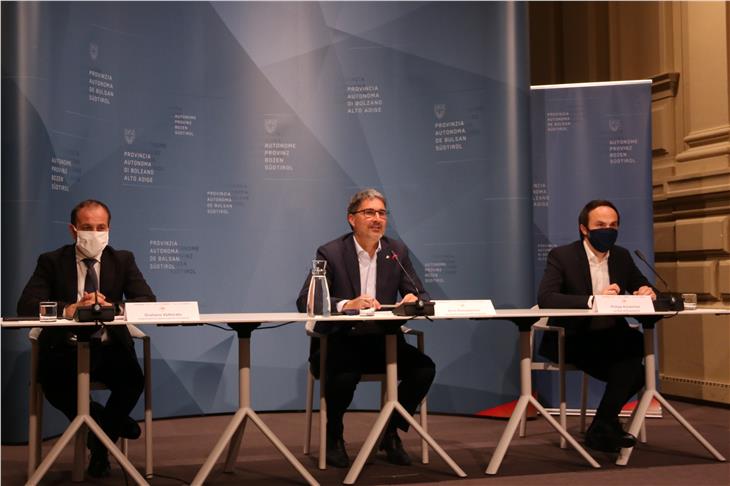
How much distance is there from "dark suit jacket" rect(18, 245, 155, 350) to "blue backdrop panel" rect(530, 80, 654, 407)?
2.68m

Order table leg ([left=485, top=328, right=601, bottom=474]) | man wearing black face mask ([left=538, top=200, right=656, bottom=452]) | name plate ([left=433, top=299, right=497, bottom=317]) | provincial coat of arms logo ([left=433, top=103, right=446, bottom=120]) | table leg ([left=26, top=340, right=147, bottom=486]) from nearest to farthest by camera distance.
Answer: table leg ([left=26, top=340, right=147, bottom=486]), name plate ([left=433, top=299, right=497, bottom=317]), table leg ([left=485, top=328, right=601, bottom=474]), man wearing black face mask ([left=538, top=200, right=656, bottom=452]), provincial coat of arms logo ([left=433, top=103, right=446, bottom=120])

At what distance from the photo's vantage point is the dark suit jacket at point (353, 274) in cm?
396

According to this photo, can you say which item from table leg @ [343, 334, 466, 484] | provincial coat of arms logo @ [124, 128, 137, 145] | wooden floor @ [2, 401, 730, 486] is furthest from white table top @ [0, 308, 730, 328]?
provincial coat of arms logo @ [124, 128, 137, 145]

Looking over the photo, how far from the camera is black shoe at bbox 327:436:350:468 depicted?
148 inches

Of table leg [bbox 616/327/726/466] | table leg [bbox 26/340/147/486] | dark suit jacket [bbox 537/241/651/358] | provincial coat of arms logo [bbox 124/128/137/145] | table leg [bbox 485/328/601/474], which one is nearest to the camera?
table leg [bbox 26/340/147/486]

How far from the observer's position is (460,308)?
3424 millimetres

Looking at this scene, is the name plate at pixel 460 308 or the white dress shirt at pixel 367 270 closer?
the name plate at pixel 460 308

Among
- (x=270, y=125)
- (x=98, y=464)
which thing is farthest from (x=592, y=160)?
(x=98, y=464)

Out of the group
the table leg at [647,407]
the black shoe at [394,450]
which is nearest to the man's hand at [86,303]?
the black shoe at [394,450]

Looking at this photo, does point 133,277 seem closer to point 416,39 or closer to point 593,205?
point 593,205

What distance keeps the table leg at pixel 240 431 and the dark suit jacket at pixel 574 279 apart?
1.43 meters

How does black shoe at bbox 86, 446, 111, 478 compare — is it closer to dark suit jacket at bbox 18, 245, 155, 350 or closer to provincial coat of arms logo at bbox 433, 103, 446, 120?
dark suit jacket at bbox 18, 245, 155, 350

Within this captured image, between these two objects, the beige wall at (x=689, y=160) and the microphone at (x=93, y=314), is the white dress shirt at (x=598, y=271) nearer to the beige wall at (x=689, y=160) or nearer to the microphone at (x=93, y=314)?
the beige wall at (x=689, y=160)

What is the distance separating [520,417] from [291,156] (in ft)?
8.49
